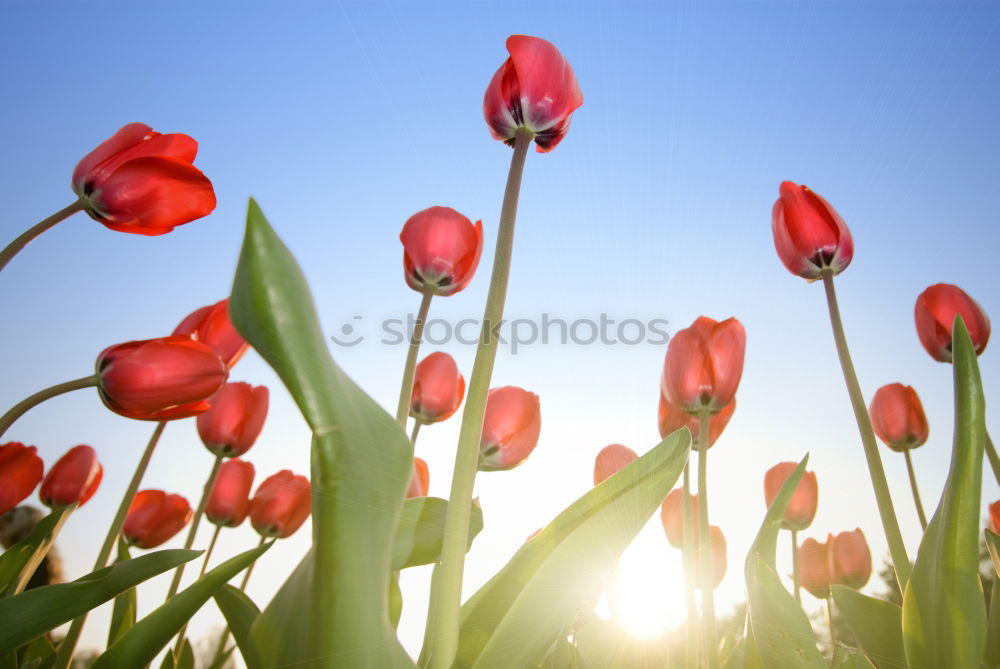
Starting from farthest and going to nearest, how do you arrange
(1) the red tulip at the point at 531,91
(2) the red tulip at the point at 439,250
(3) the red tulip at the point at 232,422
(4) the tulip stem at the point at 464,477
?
(3) the red tulip at the point at 232,422
(2) the red tulip at the point at 439,250
(1) the red tulip at the point at 531,91
(4) the tulip stem at the point at 464,477

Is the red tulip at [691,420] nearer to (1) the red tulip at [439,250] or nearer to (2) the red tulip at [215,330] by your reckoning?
(1) the red tulip at [439,250]

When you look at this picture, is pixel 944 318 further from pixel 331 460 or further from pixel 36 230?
pixel 36 230

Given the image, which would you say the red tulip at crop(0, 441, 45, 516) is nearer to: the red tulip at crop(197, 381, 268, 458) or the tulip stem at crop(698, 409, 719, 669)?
the red tulip at crop(197, 381, 268, 458)

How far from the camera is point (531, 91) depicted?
0.71 m

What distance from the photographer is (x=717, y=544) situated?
132 cm

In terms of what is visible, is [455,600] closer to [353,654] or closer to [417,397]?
[353,654]

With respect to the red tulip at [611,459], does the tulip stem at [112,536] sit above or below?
below

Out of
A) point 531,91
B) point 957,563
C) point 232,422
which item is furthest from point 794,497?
point 232,422

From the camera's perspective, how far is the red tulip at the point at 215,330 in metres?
0.87

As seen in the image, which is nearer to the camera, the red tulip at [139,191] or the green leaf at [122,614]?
the red tulip at [139,191]

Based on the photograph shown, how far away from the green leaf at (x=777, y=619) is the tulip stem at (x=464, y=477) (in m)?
0.38

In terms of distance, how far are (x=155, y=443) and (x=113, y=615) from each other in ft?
1.14

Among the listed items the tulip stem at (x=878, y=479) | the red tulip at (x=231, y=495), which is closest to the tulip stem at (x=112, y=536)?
the red tulip at (x=231, y=495)

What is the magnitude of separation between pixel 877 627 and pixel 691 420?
352 millimetres
